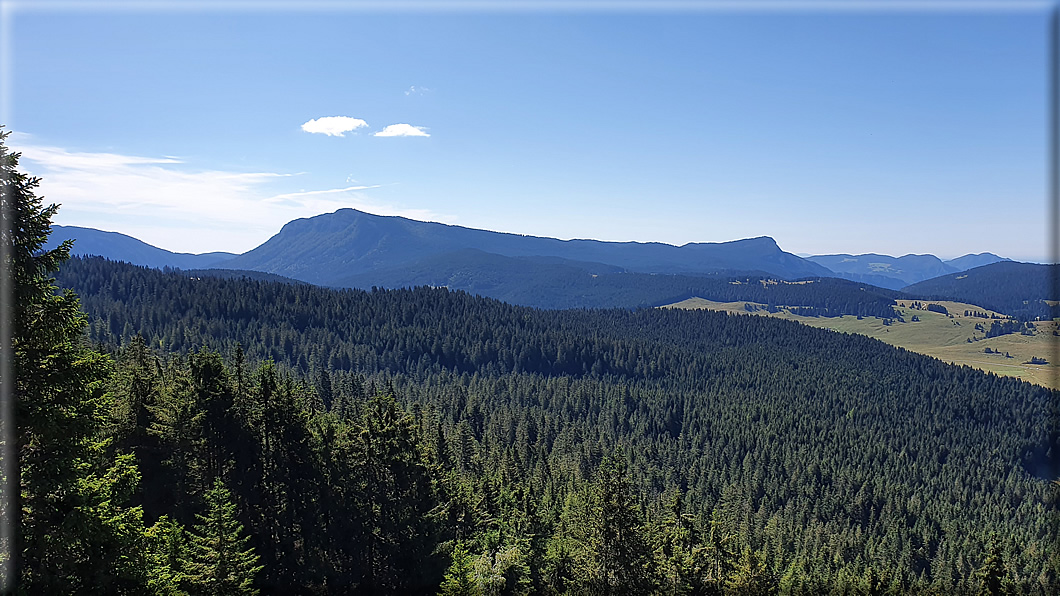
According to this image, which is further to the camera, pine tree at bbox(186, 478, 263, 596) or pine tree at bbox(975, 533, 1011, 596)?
pine tree at bbox(975, 533, 1011, 596)

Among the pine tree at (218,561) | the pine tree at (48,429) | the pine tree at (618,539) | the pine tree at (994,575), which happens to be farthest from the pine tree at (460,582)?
the pine tree at (994,575)

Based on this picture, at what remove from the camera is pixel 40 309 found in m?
17.1

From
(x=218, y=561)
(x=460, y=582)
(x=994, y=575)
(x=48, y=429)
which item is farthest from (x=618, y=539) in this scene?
(x=48, y=429)

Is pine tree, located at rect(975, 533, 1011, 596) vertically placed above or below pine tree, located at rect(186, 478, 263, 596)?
below

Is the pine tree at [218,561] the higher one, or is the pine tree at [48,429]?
the pine tree at [48,429]

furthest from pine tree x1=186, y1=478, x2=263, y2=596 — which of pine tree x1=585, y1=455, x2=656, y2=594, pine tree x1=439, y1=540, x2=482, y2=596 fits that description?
pine tree x1=585, y1=455, x2=656, y2=594

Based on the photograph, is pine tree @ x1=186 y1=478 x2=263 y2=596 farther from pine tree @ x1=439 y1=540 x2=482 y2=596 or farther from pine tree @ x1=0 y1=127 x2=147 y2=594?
pine tree @ x1=439 y1=540 x2=482 y2=596

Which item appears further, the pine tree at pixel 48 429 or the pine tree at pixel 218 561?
the pine tree at pixel 218 561

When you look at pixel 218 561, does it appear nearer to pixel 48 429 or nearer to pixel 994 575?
pixel 48 429

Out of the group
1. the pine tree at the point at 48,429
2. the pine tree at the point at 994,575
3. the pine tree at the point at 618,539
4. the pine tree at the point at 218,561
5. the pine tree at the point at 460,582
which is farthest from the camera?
the pine tree at the point at 618,539

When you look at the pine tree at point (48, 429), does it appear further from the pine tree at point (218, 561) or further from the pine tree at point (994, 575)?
the pine tree at point (994, 575)

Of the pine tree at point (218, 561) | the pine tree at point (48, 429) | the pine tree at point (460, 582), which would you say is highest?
the pine tree at point (48, 429)

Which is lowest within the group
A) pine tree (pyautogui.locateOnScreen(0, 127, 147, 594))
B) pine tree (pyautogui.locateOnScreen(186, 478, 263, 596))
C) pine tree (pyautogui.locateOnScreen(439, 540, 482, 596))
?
pine tree (pyautogui.locateOnScreen(439, 540, 482, 596))

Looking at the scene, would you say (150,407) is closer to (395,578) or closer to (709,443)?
(395,578)
